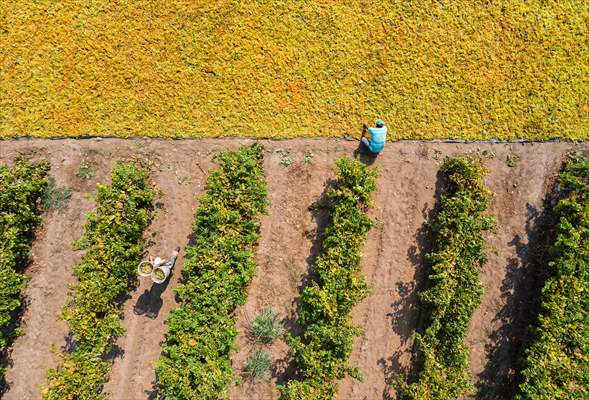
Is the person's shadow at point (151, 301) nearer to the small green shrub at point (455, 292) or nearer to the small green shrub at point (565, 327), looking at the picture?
the small green shrub at point (455, 292)

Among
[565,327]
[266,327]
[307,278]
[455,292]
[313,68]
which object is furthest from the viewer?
[313,68]

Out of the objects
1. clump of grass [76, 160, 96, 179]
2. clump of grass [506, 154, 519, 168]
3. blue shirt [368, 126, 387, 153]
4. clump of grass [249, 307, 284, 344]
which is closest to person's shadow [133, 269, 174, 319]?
clump of grass [249, 307, 284, 344]

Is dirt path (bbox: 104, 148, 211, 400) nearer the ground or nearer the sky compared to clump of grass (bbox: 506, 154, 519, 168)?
nearer the ground

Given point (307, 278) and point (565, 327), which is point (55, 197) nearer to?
point (307, 278)

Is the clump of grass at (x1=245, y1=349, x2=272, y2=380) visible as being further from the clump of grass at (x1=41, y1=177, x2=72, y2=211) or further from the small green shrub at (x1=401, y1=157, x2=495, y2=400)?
the clump of grass at (x1=41, y1=177, x2=72, y2=211)

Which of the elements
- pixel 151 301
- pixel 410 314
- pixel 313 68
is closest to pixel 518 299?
pixel 410 314

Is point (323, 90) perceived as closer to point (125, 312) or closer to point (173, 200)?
point (173, 200)
